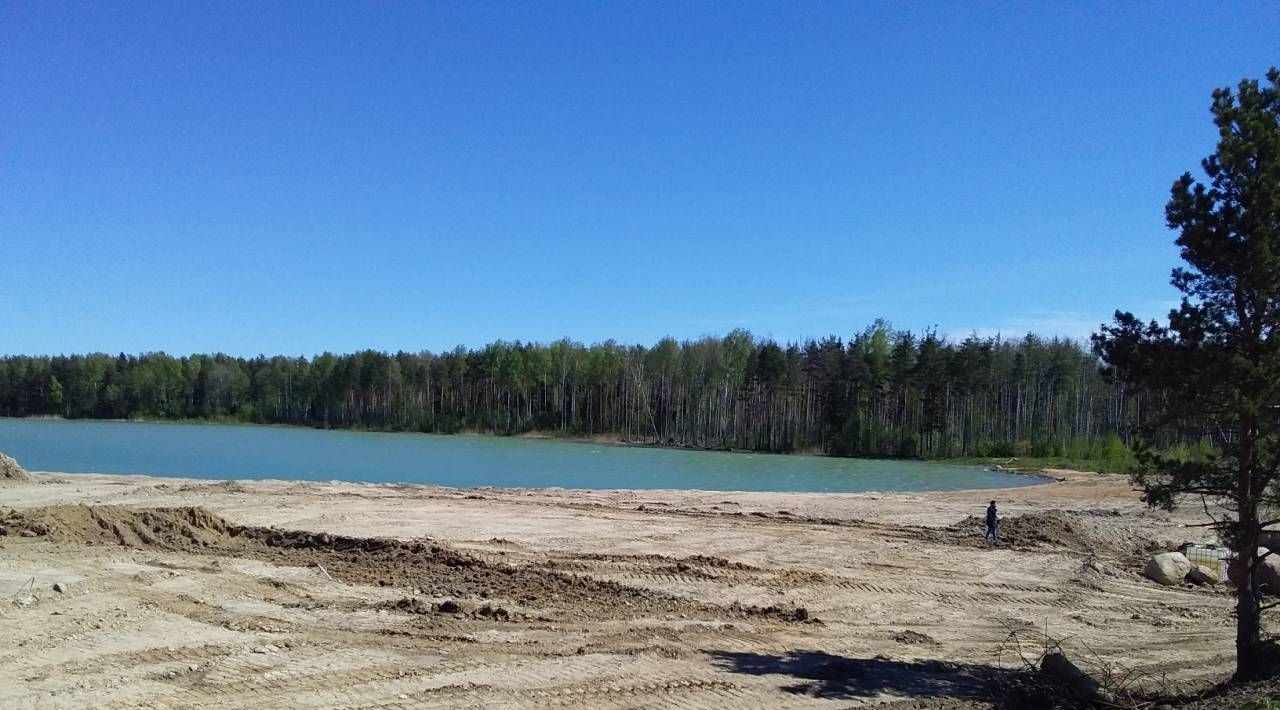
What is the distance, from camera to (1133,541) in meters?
23.5

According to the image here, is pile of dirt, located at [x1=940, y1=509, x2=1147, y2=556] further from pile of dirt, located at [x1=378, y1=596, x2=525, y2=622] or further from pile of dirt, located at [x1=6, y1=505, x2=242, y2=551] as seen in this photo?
pile of dirt, located at [x1=6, y1=505, x2=242, y2=551]

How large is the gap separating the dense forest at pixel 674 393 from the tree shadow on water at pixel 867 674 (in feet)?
224

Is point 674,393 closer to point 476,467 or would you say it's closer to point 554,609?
point 476,467

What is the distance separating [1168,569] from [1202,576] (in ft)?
1.97

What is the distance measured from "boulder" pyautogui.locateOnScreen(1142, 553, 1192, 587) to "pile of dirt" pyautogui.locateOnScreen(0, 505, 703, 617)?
1044cm

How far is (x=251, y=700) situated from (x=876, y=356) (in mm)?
93152

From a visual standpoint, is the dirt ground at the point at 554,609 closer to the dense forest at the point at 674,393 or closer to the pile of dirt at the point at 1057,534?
the pile of dirt at the point at 1057,534

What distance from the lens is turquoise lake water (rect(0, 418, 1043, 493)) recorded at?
151 ft

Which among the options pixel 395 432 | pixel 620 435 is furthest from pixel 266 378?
pixel 620 435

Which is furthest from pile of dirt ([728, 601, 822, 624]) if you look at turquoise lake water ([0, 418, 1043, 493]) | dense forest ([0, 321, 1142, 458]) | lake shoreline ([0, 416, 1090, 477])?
dense forest ([0, 321, 1142, 458])

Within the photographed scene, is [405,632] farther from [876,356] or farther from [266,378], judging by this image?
[266,378]

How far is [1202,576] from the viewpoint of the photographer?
18000 mm

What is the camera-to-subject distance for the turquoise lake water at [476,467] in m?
46.2

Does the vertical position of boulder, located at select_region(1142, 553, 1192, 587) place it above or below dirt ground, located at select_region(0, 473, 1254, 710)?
above
